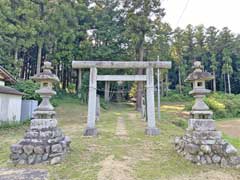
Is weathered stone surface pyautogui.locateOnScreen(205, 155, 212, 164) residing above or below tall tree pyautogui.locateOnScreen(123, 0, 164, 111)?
below

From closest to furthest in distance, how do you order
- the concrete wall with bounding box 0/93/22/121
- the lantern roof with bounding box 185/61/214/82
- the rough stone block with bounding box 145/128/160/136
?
1. the lantern roof with bounding box 185/61/214/82
2. the rough stone block with bounding box 145/128/160/136
3. the concrete wall with bounding box 0/93/22/121

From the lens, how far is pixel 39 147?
5.29 metres

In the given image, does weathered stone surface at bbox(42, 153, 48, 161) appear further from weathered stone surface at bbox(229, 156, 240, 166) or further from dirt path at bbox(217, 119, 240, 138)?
dirt path at bbox(217, 119, 240, 138)

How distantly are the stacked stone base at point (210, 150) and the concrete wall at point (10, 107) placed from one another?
9679 millimetres

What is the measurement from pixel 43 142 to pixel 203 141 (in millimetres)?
3927

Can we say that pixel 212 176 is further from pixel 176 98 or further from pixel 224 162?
pixel 176 98

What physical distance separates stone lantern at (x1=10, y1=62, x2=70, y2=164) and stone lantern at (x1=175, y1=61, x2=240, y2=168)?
3278 millimetres

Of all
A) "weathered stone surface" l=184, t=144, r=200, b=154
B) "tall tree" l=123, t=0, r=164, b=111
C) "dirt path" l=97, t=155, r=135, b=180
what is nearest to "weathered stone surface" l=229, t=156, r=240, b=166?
"weathered stone surface" l=184, t=144, r=200, b=154

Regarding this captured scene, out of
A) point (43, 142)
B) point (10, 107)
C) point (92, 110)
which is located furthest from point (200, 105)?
point (10, 107)

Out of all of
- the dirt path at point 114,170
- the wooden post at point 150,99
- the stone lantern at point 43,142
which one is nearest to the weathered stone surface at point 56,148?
the stone lantern at point 43,142

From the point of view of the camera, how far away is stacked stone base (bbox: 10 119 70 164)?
17.3 feet

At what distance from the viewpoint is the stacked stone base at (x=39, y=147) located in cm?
527

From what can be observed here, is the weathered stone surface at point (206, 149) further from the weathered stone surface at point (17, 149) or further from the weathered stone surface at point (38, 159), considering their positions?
the weathered stone surface at point (17, 149)

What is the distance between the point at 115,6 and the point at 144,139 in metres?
22.1
